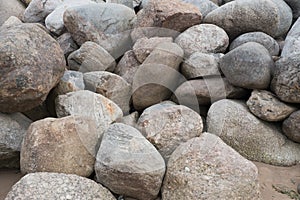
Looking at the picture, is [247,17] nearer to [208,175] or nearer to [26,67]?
[208,175]

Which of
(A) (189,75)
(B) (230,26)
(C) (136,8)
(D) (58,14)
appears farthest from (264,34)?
(D) (58,14)

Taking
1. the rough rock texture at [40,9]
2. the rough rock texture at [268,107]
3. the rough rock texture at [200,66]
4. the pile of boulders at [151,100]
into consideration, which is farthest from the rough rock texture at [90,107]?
the rough rock texture at [40,9]

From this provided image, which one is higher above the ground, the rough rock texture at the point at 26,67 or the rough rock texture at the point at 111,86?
the rough rock texture at the point at 26,67

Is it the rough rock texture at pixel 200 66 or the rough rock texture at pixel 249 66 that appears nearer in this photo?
the rough rock texture at pixel 249 66

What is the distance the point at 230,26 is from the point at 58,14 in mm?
2105

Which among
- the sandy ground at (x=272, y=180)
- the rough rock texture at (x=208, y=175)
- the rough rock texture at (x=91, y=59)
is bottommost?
the sandy ground at (x=272, y=180)

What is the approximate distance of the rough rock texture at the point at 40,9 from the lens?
4750mm

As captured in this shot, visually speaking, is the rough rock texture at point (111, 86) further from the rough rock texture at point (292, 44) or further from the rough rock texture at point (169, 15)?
the rough rock texture at point (292, 44)

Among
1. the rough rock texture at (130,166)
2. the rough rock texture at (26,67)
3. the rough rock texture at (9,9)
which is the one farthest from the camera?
the rough rock texture at (9,9)

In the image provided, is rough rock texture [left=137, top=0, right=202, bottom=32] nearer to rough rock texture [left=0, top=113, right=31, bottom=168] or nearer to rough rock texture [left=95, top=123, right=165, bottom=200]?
rough rock texture [left=95, top=123, right=165, bottom=200]

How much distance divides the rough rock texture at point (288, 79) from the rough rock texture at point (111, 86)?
138 cm

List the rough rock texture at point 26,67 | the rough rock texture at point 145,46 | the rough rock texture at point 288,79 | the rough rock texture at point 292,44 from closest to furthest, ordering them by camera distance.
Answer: the rough rock texture at point 26,67 → the rough rock texture at point 288,79 → the rough rock texture at point 145,46 → the rough rock texture at point 292,44

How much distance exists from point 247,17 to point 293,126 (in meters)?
1.36

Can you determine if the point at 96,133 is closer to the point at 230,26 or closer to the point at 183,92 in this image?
the point at 183,92
